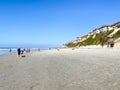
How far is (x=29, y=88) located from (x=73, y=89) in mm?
1962

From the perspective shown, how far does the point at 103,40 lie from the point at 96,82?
259ft

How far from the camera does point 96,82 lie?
455 inches

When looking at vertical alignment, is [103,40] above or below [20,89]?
above

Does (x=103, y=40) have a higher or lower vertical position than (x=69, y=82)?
higher

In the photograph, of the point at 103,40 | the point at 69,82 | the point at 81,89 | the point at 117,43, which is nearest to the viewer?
the point at 81,89

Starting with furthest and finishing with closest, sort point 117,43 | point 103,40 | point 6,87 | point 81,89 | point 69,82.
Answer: point 103,40 → point 117,43 → point 69,82 → point 6,87 → point 81,89

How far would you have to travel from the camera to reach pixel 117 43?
68250 mm

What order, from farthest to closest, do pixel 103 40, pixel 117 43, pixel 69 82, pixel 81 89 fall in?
pixel 103 40 < pixel 117 43 < pixel 69 82 < pixel 81 89

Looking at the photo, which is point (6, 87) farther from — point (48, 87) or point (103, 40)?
point (103, 40)

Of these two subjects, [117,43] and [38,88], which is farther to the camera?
[117,43]

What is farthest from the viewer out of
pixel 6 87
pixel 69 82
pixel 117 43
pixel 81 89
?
pixel 117 43

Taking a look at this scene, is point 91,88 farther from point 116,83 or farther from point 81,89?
point 116,83

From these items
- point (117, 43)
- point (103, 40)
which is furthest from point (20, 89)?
point (103, 40)

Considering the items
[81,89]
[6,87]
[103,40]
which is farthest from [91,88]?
[103,40]
